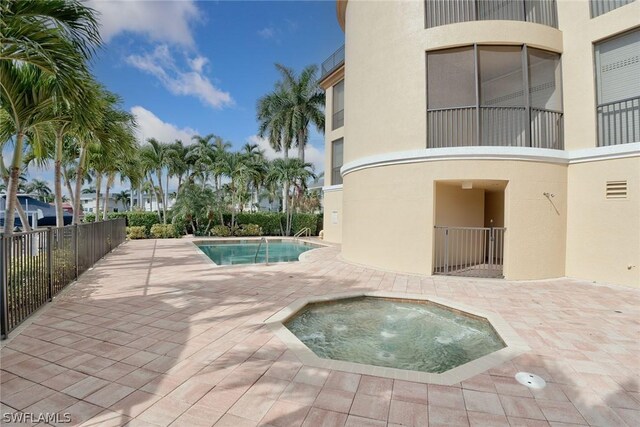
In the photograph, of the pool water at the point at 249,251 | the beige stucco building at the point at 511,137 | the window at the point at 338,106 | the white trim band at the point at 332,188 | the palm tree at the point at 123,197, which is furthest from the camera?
the palm tree at the point at 123,197

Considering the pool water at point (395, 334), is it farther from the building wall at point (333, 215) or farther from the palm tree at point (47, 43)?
the building wall at point (333, 215)

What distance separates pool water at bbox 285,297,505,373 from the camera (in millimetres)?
4375

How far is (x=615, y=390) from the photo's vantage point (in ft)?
10.7

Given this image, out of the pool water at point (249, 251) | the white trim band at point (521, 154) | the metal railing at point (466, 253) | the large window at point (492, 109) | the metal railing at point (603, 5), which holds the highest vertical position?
the metal railing at point (603, 5)

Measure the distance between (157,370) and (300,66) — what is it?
92.7 ft

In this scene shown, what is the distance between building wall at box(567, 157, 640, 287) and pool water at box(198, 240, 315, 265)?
34.7ft

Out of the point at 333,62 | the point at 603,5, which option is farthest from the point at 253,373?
the point at 333,62

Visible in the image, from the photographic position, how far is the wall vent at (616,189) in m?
8.00

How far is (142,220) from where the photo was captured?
75.7ft

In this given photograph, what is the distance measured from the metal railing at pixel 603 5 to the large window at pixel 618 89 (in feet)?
2.81

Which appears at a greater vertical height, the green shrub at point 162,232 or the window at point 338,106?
the window at point 338,106

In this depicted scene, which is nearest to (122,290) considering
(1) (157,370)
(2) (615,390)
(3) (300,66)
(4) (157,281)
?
(4) (157,281)

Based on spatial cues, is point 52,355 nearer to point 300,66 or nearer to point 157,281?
point 157,281

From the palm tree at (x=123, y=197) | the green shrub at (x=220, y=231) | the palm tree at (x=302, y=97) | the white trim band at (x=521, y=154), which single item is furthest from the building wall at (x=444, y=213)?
the palm tree at (x=123, y=197)
